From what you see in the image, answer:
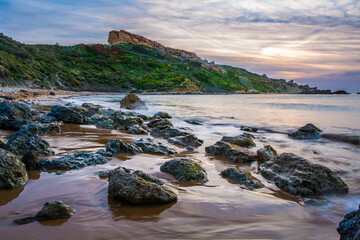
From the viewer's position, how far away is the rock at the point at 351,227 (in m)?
2.13

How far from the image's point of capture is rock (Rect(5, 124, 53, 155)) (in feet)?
15.8

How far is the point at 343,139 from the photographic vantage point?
356 inches

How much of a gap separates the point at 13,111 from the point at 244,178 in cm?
846

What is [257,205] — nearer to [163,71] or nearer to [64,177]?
[64,177]

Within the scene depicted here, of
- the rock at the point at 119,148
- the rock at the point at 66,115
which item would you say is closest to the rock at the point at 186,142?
the rock at the point at 119,148

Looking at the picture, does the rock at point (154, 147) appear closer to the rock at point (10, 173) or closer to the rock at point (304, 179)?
the rock at point (304, 179)

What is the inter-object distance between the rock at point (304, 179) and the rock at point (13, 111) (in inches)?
328

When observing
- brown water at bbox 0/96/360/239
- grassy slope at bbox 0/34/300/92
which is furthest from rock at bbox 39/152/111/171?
grassy slope at bbox 0/34/300/92

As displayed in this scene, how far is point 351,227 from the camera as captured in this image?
87.3 inches

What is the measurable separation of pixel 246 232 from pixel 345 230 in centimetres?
86

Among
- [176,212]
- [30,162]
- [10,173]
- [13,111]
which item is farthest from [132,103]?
[176,212]

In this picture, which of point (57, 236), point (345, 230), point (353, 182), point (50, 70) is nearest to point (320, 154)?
point (353, 182)

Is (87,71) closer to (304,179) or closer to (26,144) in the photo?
(26,144)

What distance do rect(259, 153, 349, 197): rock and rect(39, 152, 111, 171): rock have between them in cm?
307
